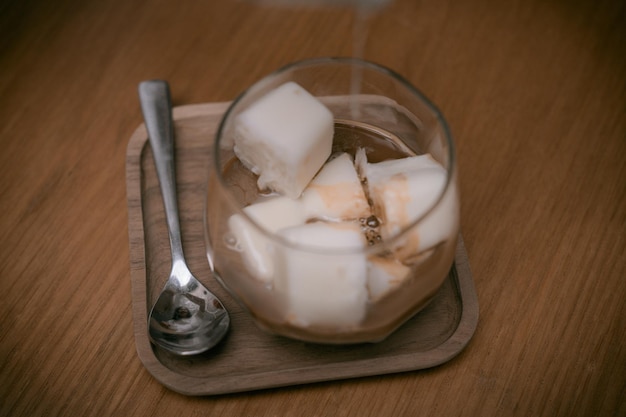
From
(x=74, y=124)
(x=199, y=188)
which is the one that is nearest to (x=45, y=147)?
(x=74, y=124)

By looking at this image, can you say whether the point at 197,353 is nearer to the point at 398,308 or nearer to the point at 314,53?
the point at 398,308

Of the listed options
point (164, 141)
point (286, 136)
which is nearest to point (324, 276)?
point (286, 136)

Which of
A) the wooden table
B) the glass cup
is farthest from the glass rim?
the wooden table

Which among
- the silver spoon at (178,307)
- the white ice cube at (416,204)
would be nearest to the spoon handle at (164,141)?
the silver spoon at (178,307)

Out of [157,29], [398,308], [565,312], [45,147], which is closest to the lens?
[398,308]

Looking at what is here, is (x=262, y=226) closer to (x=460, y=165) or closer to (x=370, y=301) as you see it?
(x=370, y=301)

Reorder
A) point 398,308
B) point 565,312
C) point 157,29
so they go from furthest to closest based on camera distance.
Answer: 1. point 157,29
2. point 565,312
3. point 398,308

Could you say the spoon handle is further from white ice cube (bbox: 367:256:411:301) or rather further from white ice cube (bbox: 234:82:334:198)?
white ice cube (bbox: 367:256:411:301)
